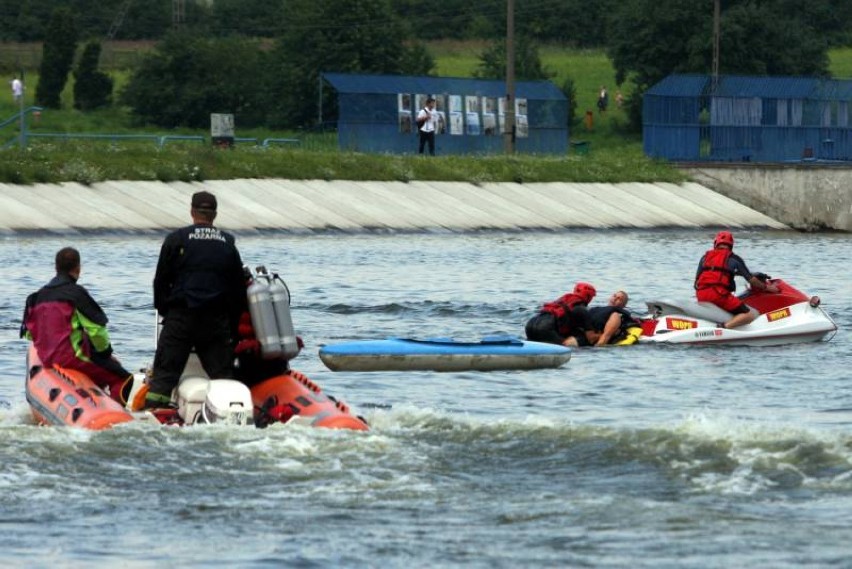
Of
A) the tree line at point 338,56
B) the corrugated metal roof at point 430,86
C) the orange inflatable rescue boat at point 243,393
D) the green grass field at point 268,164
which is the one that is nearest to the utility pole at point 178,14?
the tree line at point 338,56

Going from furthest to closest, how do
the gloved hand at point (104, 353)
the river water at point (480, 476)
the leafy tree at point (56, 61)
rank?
1. the leafy tree at point (56, 61)
2. the gloved hand at point (104, 353)
3. the river water at point (480, 476)

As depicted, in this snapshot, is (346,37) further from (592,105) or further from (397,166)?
(397,166)

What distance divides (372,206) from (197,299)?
32.0m

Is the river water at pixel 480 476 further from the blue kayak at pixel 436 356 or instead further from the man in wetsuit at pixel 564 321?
the man in wetsuit at pixel 564 321

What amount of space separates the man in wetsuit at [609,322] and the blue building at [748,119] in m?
35.6

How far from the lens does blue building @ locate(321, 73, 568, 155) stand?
183ft

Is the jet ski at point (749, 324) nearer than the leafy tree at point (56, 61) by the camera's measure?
Yes

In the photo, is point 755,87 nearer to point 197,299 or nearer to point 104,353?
point 104,353

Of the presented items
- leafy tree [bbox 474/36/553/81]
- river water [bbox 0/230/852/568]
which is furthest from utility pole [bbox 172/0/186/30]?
river water [bbox 0/230/852/568]

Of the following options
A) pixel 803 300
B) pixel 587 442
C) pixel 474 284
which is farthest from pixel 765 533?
pixel 474 284

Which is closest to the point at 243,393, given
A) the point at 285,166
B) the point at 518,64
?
the point at 285,166

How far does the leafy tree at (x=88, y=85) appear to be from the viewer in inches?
3105

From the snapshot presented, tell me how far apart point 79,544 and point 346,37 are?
71.8m

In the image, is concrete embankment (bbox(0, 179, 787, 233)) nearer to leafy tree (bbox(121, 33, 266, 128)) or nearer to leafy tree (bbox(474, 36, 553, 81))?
leafy tree (bbox(121, 33, 266, 128))
